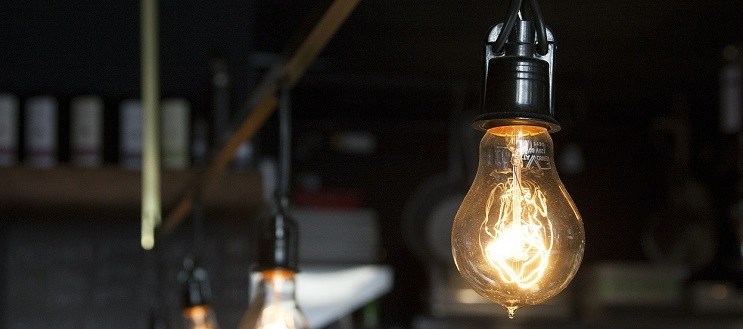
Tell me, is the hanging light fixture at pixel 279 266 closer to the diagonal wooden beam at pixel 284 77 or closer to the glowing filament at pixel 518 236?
the diagonal wooden beam at pixel 284 77

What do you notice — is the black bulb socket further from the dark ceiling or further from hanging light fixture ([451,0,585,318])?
the dark ceiling

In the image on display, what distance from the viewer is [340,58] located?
3.79 meters

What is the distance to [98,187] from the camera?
312 cm

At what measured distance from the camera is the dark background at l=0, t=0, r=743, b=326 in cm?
317

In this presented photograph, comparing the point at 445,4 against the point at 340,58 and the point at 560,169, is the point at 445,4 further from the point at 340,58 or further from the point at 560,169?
the point at 560,169

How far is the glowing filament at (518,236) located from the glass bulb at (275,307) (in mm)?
546

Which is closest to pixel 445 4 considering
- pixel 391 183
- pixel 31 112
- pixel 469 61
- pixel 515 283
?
pixel 469 61

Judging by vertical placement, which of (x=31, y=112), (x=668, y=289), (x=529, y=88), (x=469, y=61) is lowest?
(x=668, y=289)

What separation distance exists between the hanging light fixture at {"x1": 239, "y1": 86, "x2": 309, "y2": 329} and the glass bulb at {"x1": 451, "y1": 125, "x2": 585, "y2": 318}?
0.47m

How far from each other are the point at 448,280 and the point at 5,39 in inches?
83.6

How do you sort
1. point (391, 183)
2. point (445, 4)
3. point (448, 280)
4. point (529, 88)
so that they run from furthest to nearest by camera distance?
point (391, 183) < point (448, 280) < point (445, 4) < point (529, 88)

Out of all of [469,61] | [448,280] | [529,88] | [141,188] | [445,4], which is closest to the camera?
[529,88]

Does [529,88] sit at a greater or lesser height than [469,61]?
lesser

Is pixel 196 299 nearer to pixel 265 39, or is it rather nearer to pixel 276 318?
Result: pixel 276 318
